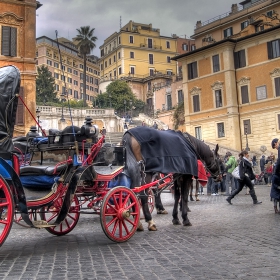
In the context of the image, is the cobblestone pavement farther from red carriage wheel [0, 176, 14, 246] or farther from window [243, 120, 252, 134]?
window [243, 120, 252, 134]

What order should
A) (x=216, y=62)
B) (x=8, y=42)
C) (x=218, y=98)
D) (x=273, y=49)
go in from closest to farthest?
(x=8, y=42) < (x=273, y=49) < (x=218, y=98) < (x=216, y=62)

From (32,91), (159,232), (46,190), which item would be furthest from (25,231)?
(32,91)

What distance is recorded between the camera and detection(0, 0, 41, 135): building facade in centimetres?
2433

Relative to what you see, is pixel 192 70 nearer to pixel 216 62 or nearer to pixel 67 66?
pixel 216 62

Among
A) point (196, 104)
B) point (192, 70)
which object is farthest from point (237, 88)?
point (192, 70)

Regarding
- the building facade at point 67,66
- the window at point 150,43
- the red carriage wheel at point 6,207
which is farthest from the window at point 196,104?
the building facade at point 67,66

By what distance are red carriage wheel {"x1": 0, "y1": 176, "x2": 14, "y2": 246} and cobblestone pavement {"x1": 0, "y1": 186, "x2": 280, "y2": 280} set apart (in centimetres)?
40

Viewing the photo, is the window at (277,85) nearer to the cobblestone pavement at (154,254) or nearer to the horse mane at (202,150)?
the horse mane at (202,150)

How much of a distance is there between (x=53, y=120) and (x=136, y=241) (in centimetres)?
3720

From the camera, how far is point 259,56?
116 ft

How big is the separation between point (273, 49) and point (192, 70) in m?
9.00

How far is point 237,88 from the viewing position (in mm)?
37094

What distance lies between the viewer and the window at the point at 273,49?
3388 centimetres

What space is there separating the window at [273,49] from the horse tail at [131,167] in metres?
30.3
